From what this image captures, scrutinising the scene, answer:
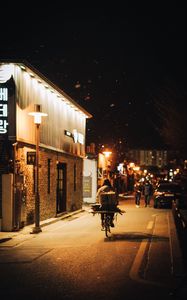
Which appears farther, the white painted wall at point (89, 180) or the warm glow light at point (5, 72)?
the white painted wall at point (89, 180)

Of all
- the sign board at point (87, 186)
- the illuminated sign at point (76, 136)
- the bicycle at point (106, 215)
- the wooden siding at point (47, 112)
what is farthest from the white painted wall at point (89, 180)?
the bicycle at point (106, 215)

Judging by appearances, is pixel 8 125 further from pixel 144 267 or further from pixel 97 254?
pixel 144 267

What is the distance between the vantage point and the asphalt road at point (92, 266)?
8664 mm

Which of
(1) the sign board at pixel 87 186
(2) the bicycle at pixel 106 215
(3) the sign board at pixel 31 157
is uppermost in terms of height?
(3) the sign board at pixel 31 157

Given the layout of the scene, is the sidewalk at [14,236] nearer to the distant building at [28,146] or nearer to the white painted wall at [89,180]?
the distant building at [28,146]

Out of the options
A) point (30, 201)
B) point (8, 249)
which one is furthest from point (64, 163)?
point (8, 249)

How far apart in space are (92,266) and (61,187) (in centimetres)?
1795

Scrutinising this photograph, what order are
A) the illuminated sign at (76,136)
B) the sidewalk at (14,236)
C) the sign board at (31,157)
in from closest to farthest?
the sidewalk at (14,236), the sign board at (31,157), the illuminated sign at (76,136)

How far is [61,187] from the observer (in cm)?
2900

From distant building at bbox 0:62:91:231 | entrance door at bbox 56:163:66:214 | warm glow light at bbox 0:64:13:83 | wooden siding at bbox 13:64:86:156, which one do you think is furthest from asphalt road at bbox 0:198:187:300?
entrance door at bbox 56:163:66:214

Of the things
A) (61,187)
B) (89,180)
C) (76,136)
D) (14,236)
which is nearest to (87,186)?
(89,180)

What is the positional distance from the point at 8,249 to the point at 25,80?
7949 millimetres

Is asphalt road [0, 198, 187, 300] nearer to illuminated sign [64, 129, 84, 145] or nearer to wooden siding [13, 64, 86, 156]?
wooden siding [13, 64, 86, 156]

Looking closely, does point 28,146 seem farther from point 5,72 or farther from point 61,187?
point 61,187
